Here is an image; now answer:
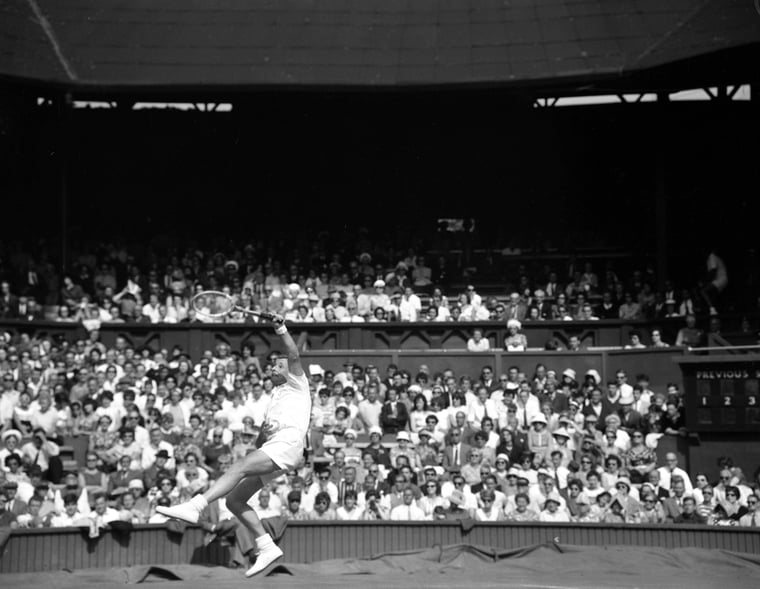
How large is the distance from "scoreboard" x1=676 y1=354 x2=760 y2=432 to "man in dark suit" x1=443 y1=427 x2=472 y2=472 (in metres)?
3.38

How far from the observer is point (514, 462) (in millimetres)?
18062

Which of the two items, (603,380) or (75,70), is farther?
(75,70)

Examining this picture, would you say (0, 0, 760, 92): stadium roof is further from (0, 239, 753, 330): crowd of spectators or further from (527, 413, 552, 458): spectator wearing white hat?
(527, 413, 552, 458): spectator wearing white hat

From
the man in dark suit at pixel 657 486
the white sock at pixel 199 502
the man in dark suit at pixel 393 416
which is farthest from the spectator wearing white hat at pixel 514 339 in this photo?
the white sock at pixel 199 502

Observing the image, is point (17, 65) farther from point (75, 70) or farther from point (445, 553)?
point (445, 553)

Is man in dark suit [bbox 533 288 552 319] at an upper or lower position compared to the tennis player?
upper

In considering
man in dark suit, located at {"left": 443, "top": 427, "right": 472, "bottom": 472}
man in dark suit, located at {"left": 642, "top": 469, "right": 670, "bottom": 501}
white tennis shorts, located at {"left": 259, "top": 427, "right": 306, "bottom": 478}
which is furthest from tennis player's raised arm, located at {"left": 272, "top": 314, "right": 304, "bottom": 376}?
man in dark suit, located at {"left": 443, "top": 427, "right": 472, "bottom": 472}

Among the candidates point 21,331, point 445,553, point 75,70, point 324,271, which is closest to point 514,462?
point 445,553

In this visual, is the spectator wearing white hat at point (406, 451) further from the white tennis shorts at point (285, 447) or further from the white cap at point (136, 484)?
the white tennis shorts at point (285, 447)

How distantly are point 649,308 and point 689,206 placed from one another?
14.1 ft

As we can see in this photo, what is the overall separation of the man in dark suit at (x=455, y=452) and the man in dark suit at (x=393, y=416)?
3.84 feet

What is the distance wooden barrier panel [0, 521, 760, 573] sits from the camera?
49.9 ft

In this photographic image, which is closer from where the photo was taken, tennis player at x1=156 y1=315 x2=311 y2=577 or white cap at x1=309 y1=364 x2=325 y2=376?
tennis player at x1=156 y1=315 x2=311 y2=577

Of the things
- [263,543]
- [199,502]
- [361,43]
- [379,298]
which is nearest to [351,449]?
[263,543]
